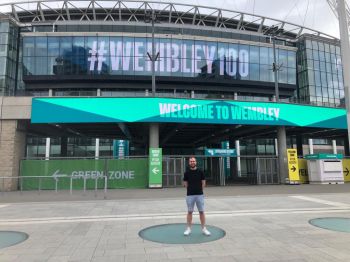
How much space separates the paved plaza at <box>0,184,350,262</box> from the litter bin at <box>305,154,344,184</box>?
12.8 m

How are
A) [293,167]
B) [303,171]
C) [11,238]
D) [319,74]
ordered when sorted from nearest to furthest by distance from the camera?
1. [11,238]
2. [293,167]
3. [303,171]
4. [319,74]

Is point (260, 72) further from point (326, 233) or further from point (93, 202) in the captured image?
point (326, 233)

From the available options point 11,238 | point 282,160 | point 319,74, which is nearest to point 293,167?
point 282,160

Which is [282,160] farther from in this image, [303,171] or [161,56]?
[161,56]

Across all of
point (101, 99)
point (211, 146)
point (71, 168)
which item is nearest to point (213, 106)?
point (101, 99)

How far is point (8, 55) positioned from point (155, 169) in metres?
40.4

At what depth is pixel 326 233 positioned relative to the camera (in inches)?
311

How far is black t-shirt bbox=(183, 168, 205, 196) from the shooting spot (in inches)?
320

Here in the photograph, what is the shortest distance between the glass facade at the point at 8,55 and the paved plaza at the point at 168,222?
42594 mm

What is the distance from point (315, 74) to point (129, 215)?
56.2 m

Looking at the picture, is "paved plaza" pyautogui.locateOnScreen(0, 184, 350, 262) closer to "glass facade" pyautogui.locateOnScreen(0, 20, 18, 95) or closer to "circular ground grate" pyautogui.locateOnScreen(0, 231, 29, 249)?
"circular ground grate" pyautogui.locateOnScreen(0, 231, 29, 249)

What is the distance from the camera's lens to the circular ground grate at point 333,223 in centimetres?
846

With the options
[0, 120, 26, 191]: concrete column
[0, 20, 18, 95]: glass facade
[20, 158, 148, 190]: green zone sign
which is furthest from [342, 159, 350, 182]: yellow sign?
[0, 20, 18, 95]: glass facade

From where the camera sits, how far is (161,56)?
1908 inches
